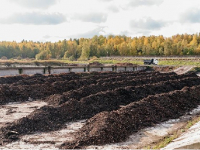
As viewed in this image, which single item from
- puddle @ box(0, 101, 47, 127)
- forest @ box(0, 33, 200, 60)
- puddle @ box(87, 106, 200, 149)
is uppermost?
forest @ box(0, 33, 200, 60)

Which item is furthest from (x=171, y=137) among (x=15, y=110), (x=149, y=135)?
(x=15, y=110)

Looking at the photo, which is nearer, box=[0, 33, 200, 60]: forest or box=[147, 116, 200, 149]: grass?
box=[147, 116, 200, 149]: grass

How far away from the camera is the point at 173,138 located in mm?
9203

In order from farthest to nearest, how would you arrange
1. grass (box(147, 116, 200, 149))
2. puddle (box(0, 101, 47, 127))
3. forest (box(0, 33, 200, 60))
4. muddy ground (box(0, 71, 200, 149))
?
forest (box(0, 33, 200, 60)), puddle (box(0, 101, 47, 127)), muddy ground (box(0, 71, 200, 149)), grass (box(147, 116, 200, 149))

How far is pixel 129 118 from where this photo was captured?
Result: 414 inches

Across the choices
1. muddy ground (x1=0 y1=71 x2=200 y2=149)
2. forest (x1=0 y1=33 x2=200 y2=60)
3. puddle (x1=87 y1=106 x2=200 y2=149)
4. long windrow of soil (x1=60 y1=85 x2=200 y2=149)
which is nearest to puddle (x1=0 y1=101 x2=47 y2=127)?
muddy ground (x1=0 y1=71 x2=200 y2=149)

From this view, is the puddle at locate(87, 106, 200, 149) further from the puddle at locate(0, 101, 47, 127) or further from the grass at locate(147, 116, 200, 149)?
Result: the puddle at locate(0, 101, 47, 127)

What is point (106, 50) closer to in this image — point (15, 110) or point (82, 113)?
point (15, 110)

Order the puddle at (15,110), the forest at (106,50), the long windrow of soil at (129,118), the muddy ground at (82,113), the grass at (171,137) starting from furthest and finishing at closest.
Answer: the forest at (106,50), the puddle at (15,110), the muddy ground at (82,113), the long windrow of soil at (129,118), the grass at (171,137)

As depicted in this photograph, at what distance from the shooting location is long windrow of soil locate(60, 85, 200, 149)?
28.2ft

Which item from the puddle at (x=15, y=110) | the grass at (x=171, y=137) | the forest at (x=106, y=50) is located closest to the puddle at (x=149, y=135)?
the grass at (x=171, y=137)

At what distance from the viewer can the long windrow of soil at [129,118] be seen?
8586 millimetres

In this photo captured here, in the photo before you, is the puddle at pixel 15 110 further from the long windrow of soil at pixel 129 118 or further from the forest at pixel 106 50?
the forest at pixel 106 50

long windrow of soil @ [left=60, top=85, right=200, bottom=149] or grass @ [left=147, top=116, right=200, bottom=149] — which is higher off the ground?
long windrow of soil @ [left=60, top=85, right=200, bottom=149]
